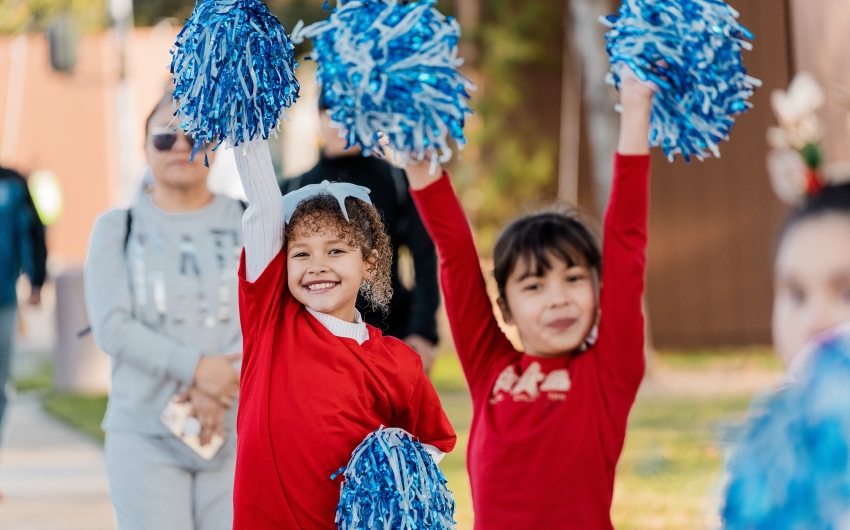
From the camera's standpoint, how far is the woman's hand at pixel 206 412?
2762mm

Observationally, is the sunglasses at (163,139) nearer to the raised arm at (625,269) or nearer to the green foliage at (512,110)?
the raised arm at (625,269)

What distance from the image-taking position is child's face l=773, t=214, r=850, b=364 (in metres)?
1.40

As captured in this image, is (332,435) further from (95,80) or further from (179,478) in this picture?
(95,80)

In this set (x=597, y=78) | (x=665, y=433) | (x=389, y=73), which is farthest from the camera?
(x=597, y=78)

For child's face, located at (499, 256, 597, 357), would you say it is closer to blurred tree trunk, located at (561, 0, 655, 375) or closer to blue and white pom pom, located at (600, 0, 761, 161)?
blue and white pom pom, located at (600, 0, 761, 161)

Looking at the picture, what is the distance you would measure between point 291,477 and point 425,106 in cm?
71

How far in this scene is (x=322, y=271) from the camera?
2.13 metres

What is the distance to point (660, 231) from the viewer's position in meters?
11.8

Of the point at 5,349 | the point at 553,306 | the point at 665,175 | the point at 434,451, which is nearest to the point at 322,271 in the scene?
the point at 434,451

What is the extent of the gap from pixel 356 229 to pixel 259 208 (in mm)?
210

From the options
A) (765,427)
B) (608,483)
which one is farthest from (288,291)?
(765,427)

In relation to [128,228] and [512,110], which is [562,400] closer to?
[128,228]

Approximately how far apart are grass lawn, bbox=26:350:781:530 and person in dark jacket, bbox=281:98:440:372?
96 centimetres

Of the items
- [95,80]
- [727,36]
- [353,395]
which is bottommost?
[353,395]
